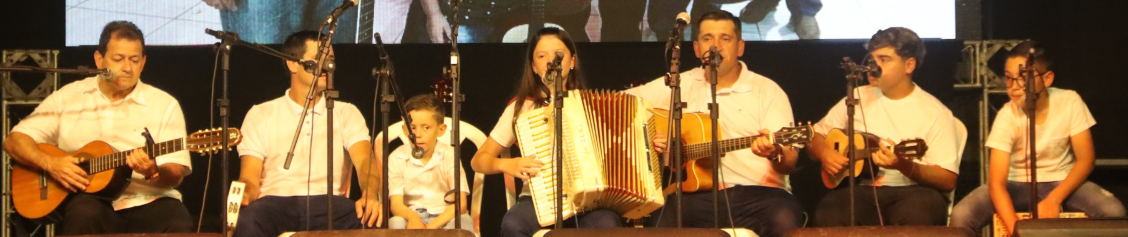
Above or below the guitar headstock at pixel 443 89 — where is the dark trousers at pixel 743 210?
below

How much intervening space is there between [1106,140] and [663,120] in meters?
2.96

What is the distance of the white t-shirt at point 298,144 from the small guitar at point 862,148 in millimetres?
2327

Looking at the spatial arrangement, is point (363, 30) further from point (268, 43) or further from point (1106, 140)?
point (1106, 140)

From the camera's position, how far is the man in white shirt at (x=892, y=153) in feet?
18.8

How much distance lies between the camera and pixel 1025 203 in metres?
6.00

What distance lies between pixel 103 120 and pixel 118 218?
0.60 meters

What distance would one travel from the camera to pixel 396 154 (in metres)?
6.27

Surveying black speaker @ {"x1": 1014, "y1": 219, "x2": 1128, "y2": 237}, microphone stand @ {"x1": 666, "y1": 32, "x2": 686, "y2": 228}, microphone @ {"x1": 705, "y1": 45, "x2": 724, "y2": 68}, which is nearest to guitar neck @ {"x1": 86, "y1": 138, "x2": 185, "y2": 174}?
microphone stand @ {"x1": 666, "y1": 32, "x2": 686, "y2": 228}

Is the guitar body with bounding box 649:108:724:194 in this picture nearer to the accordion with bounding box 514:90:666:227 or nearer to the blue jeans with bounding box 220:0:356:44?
the accordion with bounding box 514:90:666:227

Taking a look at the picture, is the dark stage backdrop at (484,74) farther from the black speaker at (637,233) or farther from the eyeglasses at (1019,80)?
the black speaker at (637,233)

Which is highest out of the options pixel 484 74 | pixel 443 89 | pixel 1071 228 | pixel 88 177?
pixel 484 74

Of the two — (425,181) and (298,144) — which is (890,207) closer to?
(425,181)

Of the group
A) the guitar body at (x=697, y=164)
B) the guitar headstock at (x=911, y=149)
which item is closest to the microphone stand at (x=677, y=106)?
the guitar body at (x=697, y=164)

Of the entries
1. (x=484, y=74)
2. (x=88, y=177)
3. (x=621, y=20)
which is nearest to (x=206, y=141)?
(x=88, y=177)
